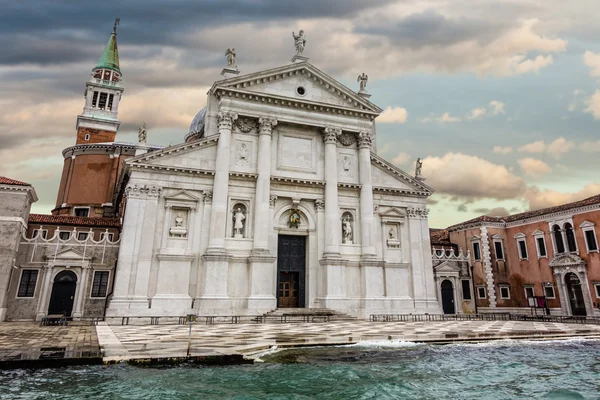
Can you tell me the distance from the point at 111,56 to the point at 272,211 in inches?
2099

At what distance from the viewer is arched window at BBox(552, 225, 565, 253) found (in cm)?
3306

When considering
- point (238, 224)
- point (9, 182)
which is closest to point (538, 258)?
point (238, 224)

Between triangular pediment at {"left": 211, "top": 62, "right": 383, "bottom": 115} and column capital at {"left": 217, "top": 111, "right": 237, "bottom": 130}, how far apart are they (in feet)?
6.32

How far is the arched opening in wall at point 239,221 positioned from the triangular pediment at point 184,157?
346cm

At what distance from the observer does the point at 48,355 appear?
938 centimetres

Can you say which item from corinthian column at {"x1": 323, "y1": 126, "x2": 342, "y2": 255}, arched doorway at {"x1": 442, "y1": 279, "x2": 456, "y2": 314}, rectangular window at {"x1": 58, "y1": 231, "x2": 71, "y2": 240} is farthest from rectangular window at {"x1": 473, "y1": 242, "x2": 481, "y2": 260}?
rectangular window at {"x1": 58, "y1": 231, "x2": 71, "y2": 240}

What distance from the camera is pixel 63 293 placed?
25.6 m

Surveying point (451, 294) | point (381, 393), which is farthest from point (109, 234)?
point (451, 294)

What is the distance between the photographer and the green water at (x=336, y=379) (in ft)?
23.3

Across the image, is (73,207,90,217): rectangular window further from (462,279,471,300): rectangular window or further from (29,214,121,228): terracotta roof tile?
(462,279,471,300): rectangular window

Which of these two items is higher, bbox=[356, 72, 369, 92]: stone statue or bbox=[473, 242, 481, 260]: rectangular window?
bbox=[356, 72, 369, 92]: stone statue

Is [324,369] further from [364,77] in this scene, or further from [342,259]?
[364,77]

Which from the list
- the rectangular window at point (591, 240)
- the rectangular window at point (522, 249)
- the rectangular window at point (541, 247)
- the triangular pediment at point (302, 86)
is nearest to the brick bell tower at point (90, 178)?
the triangular pediment at point (302, 86)

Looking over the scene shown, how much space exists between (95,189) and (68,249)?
19328mm
